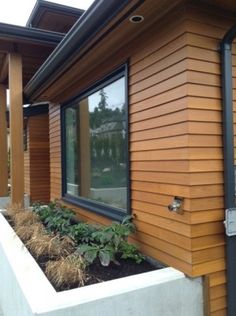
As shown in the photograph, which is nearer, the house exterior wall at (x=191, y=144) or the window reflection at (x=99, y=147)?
the house exterior wall at (x=191, y=144)

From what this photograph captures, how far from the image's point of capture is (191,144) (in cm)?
245

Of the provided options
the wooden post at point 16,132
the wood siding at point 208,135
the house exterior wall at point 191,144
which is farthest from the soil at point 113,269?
the wooden post at point 16,132

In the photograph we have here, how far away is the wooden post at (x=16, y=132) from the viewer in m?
5.46

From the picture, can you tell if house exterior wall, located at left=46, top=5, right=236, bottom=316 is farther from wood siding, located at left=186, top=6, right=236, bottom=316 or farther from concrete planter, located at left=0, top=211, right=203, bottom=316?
concrete planter, located at left=0, top=211, right=203, bottom=316

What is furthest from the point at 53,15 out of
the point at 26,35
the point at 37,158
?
the point at 37,158

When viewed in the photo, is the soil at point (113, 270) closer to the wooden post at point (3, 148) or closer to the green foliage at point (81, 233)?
the green foliage at point (81, 233)

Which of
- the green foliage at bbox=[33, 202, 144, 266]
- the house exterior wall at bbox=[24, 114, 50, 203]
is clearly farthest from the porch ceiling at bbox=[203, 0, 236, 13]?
the house exterior wall at bbox=[24, 114, 50, 203]

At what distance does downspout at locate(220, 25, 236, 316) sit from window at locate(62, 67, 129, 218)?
1.11 m

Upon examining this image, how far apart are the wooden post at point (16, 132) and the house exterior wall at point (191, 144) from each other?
10.6 feet

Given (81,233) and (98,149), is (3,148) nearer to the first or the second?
(98,149)

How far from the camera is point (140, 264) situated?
9.41ft

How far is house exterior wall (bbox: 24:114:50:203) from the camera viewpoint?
921 cm

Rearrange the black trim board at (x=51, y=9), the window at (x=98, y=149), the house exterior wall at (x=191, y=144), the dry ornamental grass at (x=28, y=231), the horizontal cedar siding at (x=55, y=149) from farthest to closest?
the black trim board at (x=51, y=9) < the horizontal cedar siding at (x=55, y=149) < the dry ornamental grass at (x=28, y=231) < the window at (x=98, y=149) < the house exterior wall at (x=191, y=144)

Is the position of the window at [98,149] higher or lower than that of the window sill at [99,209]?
higher
